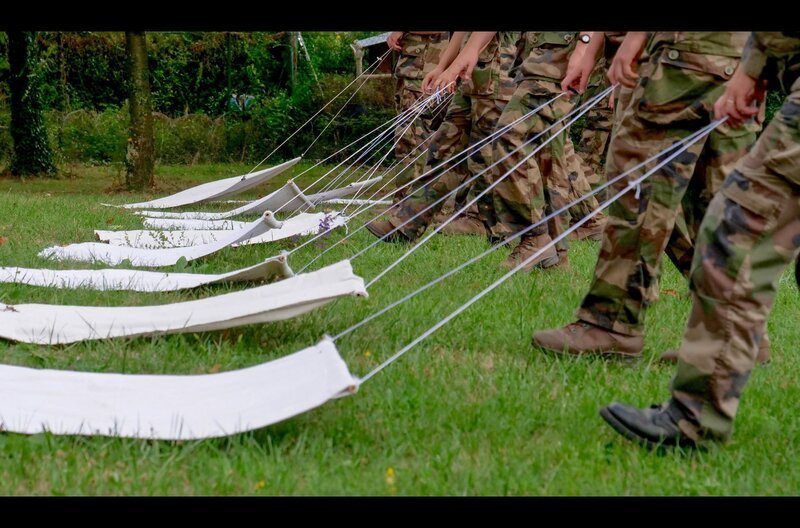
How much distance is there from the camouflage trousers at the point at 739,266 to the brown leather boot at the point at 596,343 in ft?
3.51

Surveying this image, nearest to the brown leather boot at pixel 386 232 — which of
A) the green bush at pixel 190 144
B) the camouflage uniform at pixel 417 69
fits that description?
the camouflage uniform at pixel 417 69

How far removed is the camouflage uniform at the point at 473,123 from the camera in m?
5.99

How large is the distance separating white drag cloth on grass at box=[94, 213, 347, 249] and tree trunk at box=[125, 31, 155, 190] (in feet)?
19.0

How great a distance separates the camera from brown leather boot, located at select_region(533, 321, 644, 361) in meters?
3.59

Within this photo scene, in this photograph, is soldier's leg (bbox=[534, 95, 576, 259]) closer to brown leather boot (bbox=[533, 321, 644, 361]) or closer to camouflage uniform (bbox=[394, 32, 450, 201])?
camouflage uniform (bbox=[394, 32, 450, 201])

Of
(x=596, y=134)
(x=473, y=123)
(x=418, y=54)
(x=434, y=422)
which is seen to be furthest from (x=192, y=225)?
(x=434, y=422)

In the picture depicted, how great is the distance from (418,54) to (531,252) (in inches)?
97.3

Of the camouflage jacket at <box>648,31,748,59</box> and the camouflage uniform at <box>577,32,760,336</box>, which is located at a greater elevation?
the camouflage jacket at <box>648,31,748,59</box>

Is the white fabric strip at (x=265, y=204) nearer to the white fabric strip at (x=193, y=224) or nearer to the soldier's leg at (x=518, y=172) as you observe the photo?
the white fabric strip at (x=193, y=224)

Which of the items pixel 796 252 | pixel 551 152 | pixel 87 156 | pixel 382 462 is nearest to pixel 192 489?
pixel 382 462

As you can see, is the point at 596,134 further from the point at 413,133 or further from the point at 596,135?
the point at 413,133

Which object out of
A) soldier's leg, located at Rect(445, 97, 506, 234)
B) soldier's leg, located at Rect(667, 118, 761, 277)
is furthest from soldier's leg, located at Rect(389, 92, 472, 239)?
soldier's leg, located at Rect(667, 118, 761, 277)

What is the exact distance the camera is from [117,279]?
4.76 m
